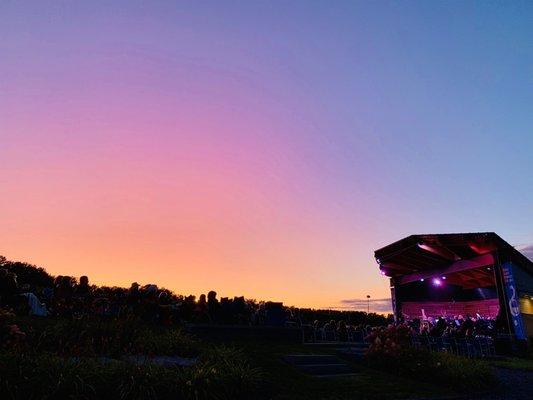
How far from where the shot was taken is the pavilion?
1906cm

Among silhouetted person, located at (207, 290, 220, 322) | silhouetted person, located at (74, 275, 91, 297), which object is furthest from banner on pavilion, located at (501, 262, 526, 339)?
silhouetted person, located at (74, 275, 91, 297)

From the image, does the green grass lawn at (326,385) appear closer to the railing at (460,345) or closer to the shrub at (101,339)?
the shrub at (101,339)

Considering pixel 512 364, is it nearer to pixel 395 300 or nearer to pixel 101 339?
pixel 101 339

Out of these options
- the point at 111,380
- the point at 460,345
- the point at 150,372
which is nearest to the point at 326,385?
the point at 150,372

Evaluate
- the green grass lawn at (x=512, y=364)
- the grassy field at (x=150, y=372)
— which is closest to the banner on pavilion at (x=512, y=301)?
the green grass lawn at (x=512, y=364)

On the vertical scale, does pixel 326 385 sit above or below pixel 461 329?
below

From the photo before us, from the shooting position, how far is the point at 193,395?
20.5 feet

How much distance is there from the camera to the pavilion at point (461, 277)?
1906cm

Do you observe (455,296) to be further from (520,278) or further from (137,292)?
(137,292)

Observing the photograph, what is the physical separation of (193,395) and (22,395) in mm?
2182

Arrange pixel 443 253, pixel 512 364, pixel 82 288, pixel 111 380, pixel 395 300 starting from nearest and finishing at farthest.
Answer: pixel 111 380
pixel 82 288
pixel 512 364
pixel 443 253
pixel 395 300

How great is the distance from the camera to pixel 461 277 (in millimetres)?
27078

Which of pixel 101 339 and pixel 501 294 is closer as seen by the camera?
pixel 101 339

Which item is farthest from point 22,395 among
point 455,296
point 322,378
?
point 455,296
